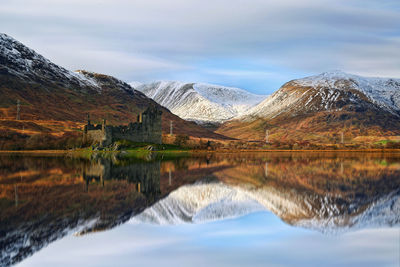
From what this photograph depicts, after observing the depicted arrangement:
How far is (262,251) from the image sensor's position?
13.9 m

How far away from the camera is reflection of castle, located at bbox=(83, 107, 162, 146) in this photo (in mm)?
105688

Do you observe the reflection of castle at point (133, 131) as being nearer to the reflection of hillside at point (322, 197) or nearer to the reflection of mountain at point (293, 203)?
the reflection of hillside at point (322, 197)

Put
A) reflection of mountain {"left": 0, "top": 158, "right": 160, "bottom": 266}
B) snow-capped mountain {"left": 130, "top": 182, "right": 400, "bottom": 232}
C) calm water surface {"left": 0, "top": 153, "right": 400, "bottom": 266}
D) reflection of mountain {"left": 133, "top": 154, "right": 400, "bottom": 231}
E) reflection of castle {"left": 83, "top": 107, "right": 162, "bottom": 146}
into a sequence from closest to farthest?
calm water surface {"left": 0, "top": 153, "right": 400, "bottom": 266}
reflection of mountain {"left": 0, "top": 158, "right": 160, "bottom": 266}
snow-capped mountain {"left": 130, "top": 182, "right": 400, "bottom": 232}
reflection of mountain {"left": 133, "top": 154, "right": 400, "bottom": 231}
reflection of castle {"left": 83, "top": 107, "right": 162, "bottom": 146}

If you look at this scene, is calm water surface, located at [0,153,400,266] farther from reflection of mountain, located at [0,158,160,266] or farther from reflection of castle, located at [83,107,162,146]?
reflection of castle, located at [83,107,162,146]

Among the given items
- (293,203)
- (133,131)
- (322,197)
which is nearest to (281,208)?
(293,203)

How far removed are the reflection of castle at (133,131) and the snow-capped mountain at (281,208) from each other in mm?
78136

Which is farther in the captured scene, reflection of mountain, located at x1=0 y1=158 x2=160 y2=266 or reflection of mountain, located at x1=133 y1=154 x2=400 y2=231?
reflection of mountain, located at x1=133 y1=154 x2=400 y2=231

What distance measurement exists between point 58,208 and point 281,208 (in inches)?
396

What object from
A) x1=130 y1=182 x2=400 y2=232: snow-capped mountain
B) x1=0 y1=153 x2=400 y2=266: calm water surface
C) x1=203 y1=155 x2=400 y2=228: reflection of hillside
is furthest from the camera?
x1=203 y1=155 x2=400 y2=228: reflection of hillside

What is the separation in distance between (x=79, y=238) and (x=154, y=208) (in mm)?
6564

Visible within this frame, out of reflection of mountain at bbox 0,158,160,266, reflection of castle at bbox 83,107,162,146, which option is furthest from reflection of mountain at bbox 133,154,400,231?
reflection of castle at bbox 83,107,162,146

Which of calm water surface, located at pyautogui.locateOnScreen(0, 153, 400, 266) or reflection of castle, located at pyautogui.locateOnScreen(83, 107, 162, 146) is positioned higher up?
reflection of castle, located at pyautogui.locateOnScreen(83, 107, 162, 146)

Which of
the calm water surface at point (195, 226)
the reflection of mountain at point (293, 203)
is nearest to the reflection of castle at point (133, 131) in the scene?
the reflection of mountain at point (293, 203)

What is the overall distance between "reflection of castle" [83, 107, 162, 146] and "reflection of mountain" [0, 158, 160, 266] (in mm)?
73131
